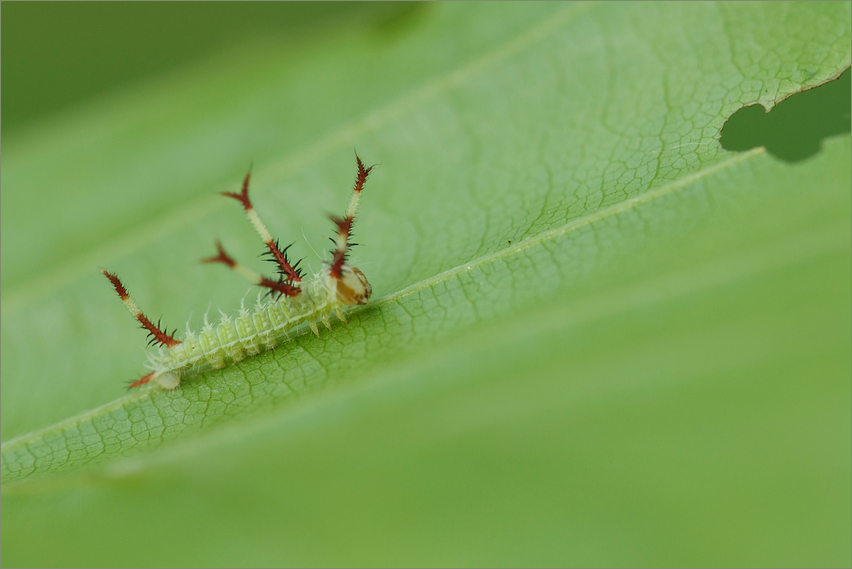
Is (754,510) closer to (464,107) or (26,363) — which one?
(464,107)

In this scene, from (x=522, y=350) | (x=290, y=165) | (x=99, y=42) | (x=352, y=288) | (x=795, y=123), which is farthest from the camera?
(x=99, y=42)

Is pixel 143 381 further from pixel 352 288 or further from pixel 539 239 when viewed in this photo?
pixel 539 239

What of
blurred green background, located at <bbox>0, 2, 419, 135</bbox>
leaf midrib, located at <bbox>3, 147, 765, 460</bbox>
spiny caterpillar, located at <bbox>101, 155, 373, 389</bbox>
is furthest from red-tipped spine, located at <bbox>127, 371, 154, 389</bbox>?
blurred green background, located at <bbox>0, 2, 419, 135</bbox>

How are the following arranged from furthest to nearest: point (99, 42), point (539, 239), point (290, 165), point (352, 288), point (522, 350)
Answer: point (99, 42) → point (290, 165) → point (522, 350) → point (352, 288) → point (539, 239)

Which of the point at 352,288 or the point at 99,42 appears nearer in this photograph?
the point at 352,288

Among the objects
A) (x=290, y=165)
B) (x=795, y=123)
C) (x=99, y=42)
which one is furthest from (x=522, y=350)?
(x=99, y=42)

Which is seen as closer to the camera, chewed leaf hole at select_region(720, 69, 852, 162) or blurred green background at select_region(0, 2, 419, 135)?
chewed leaf hole at select_region(720, 69, 852, 162)

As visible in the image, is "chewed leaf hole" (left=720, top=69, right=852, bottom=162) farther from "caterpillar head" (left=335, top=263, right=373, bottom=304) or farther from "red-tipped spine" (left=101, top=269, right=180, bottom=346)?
"red-tipped spine" (left=101, top=269, right=180, bottom=346)
